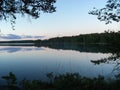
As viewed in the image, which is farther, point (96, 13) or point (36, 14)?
point (36, 14)

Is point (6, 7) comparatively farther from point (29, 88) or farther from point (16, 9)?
point (29, 88)

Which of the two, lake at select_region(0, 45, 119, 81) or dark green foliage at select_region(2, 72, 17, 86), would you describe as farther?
dark green foliage at select_region(2, 72, 17, 86)

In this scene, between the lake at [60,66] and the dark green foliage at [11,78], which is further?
the dark green foliage at [11,78]

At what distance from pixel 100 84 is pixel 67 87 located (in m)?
1.56

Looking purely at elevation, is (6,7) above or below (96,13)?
above

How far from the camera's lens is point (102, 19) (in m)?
9.22

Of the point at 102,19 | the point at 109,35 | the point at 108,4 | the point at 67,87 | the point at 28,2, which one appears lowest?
the point at 67,87

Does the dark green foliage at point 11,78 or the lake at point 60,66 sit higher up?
the dark green foliage at point 11,78

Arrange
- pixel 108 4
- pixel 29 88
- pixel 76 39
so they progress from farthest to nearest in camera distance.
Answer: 1. pixel 76 39
2. pixel 29 88
3. pixel 108 4

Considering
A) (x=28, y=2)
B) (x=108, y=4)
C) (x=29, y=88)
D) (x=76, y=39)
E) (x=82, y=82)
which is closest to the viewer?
(x=108, y=4)

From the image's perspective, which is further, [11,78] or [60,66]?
[60,66]

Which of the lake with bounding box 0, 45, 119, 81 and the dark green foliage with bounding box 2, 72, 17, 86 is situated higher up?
the dark green foliage with bounding box 2, 72, 17, 86

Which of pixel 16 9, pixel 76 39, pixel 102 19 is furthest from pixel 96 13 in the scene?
pixel 76 39

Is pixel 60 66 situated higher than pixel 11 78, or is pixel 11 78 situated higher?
pixel 11 78
